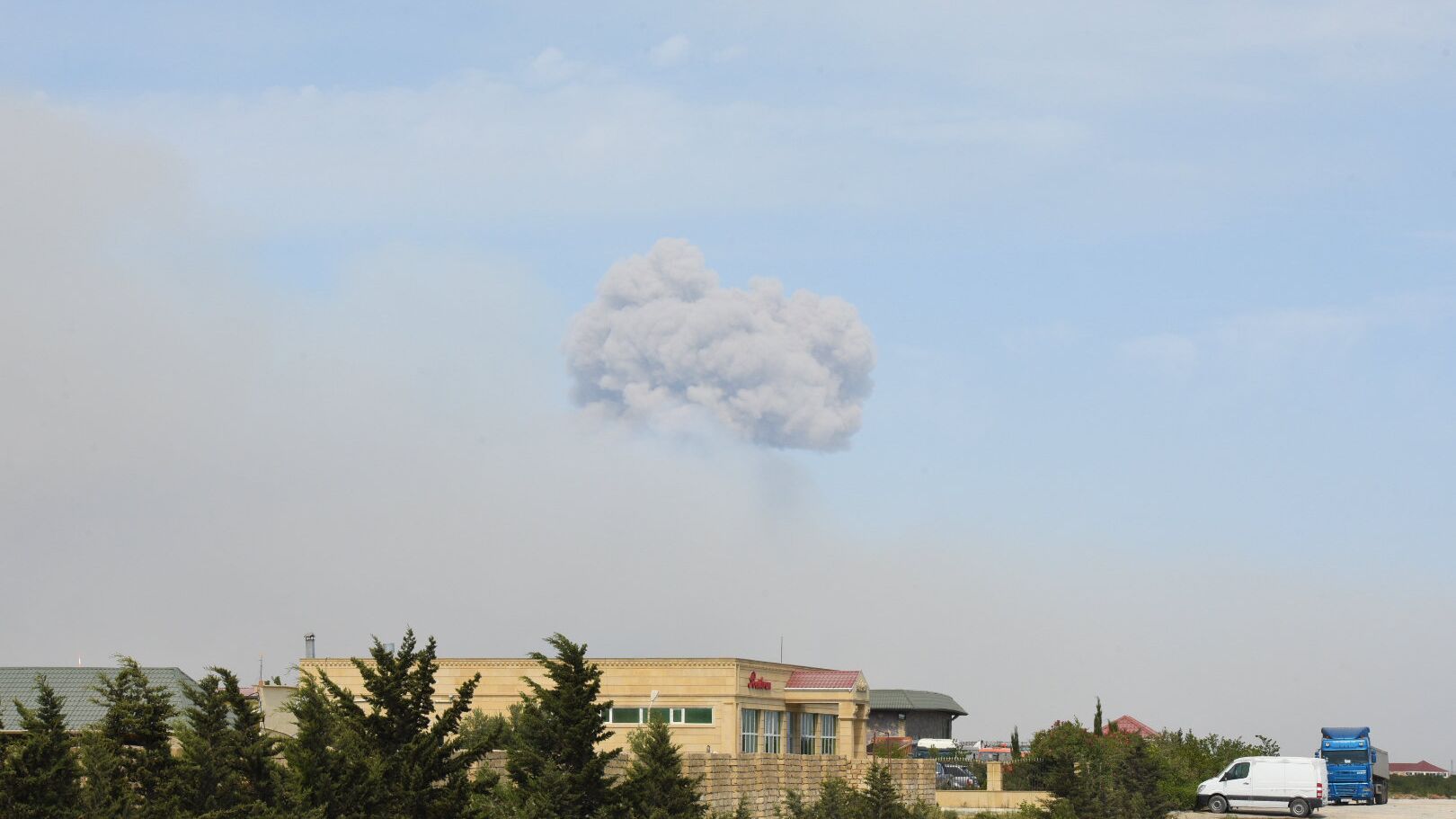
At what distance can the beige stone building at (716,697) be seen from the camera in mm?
72062

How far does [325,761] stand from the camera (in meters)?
32.1

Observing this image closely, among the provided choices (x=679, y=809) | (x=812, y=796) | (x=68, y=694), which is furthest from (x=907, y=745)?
(x=679, y=809)

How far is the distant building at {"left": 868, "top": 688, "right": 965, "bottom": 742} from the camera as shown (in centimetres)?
15075

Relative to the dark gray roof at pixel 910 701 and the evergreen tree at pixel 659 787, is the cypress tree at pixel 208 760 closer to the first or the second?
the evergreen tree at pixel 659 787

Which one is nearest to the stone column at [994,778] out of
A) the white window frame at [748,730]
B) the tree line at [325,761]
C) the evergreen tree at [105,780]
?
the white window frame at [748,730]

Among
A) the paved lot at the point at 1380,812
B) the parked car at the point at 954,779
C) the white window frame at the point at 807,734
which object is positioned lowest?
the paved lot at the point at 1380,812

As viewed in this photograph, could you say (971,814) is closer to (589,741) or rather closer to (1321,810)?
(1321,810)

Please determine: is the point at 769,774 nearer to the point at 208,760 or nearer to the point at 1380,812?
the point at 1380,812

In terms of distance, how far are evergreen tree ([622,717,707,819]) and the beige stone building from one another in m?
31.5

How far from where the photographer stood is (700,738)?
7175cm

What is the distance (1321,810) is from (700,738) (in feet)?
88.2

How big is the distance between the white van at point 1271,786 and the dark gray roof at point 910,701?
81.0 m

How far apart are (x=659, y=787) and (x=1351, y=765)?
4797 centimetres

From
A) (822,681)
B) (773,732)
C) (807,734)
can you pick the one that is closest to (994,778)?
(822,681)
